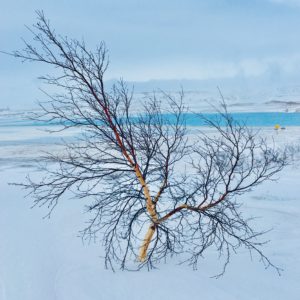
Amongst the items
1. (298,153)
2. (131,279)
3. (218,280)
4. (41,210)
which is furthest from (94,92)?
(298,153)

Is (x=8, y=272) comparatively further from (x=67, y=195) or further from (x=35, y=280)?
(x=67, y=195)

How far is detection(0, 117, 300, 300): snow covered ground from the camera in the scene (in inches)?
215

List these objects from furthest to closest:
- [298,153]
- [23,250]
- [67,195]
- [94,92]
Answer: [298,153] → [67,195] → [23,250] → [94,92]

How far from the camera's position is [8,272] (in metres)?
6.49

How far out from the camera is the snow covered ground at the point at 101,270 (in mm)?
5473

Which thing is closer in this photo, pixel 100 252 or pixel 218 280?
pixel 218 280

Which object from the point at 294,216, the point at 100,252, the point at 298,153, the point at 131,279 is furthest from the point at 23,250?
the point at 298,153

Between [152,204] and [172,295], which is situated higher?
[152,204]

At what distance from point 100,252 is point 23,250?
5.24ft

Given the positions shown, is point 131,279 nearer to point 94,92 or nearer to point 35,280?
point 35,280

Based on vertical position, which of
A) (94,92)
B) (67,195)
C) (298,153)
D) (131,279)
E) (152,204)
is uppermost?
(94,92)

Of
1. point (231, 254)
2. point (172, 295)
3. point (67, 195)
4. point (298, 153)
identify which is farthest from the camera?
point (298, 153)

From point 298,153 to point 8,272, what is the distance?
1563 cm

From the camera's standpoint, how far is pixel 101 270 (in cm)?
623
